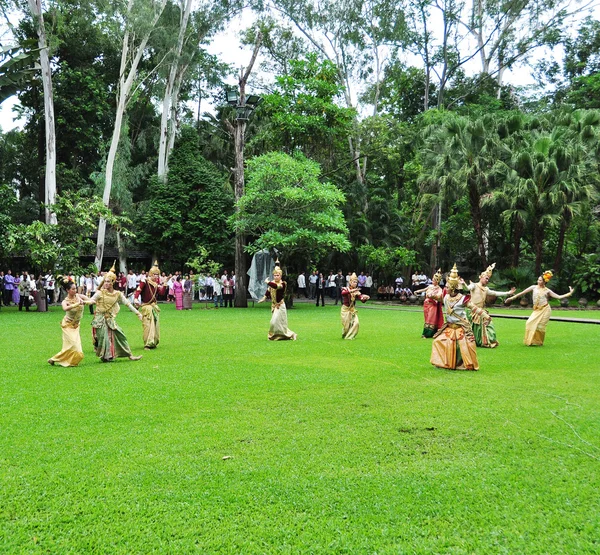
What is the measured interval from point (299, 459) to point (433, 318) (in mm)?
8922

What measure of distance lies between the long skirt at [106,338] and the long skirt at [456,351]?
5.38 metres

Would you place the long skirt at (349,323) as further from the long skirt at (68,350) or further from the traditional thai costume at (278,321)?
the long skirt at (68,350)

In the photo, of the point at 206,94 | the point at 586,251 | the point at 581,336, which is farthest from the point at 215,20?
the point at 581,336

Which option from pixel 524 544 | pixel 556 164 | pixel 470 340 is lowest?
pixel 524 544

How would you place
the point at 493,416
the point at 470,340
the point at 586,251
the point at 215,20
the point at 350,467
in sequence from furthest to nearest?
1. the point at 215,20
2. the point at 586,251
3. the point at 470,340
4. the point at 493,416
5. the point at 350,467

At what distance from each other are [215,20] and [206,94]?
646 centimetres

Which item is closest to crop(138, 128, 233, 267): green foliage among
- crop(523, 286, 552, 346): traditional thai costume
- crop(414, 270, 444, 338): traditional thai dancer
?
crop(414, 270, 444, 338): traditional thai dancer

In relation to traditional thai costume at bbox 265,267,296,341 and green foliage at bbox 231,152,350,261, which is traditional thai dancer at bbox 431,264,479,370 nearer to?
traditional thai costume at bbox 265,267,296,341

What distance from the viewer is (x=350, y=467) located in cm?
443

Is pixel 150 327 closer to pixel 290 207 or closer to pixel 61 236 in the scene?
pixel 290 207

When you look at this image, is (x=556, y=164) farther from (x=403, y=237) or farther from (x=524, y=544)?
(x=524, y=544)

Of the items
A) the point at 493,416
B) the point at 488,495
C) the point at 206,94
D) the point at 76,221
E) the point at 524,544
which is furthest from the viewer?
the point at 206,94

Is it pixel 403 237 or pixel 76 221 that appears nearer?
pixel 76 221

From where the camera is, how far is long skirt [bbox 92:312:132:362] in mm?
9625
